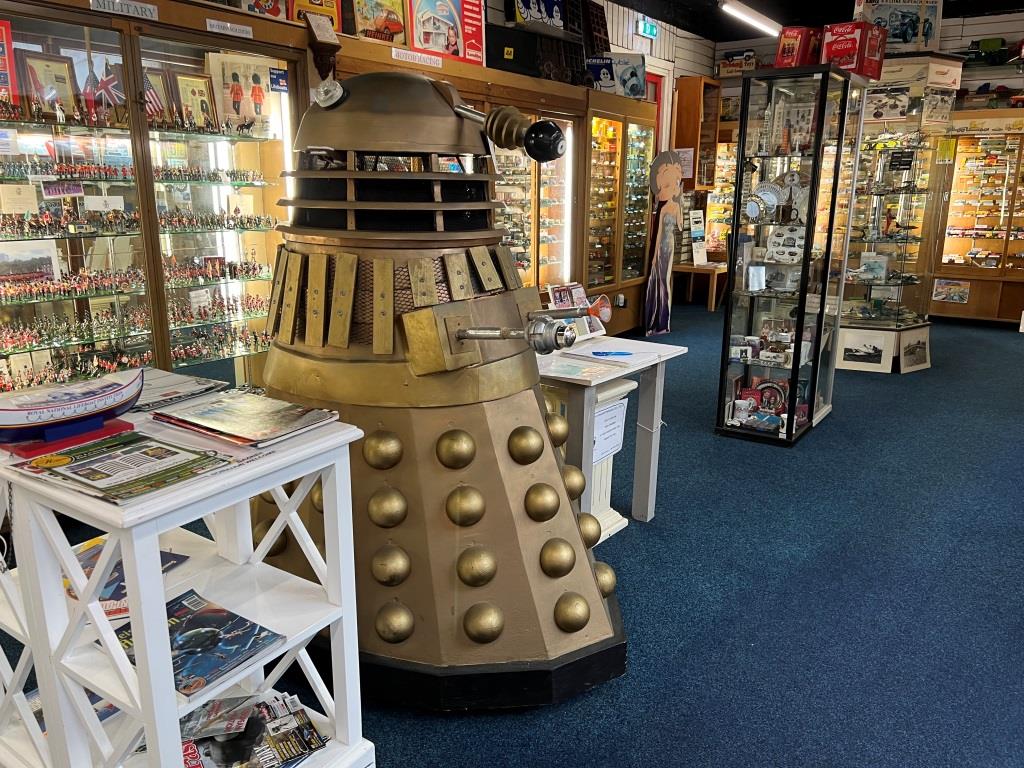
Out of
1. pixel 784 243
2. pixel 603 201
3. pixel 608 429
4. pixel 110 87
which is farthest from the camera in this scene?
pixel 603 201

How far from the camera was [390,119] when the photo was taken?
6.61 ft

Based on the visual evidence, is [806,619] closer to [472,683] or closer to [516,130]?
[472,683]

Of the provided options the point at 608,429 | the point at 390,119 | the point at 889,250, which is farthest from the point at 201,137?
the point at 889,250

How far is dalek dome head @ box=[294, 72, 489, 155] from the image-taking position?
201 cm

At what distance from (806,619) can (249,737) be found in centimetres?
205

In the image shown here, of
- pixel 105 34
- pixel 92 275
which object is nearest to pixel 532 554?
pixel 92 275

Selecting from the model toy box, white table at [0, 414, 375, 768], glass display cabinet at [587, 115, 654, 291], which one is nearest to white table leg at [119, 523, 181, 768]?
white table at [0, 414, 375, 768]

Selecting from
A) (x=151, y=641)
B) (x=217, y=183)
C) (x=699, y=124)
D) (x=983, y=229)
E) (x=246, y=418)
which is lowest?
(x=151, y=641)

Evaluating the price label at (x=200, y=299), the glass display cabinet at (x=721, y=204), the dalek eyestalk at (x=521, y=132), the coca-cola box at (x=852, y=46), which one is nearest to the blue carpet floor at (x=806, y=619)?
the dalek eyestalk at (x=521, y=132)

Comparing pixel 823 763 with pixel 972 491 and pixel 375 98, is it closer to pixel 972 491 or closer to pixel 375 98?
pixel 375 98

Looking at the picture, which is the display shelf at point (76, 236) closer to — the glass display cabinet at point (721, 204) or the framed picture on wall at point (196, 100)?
the framed picture on wall at point (196, 100)

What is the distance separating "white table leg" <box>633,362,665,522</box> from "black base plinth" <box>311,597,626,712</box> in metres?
1.43

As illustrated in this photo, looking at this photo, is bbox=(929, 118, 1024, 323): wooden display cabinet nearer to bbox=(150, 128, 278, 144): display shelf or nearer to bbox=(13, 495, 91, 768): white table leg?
bbox=(150, 128, 278, 144): display shelf

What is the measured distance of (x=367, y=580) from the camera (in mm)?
2188
